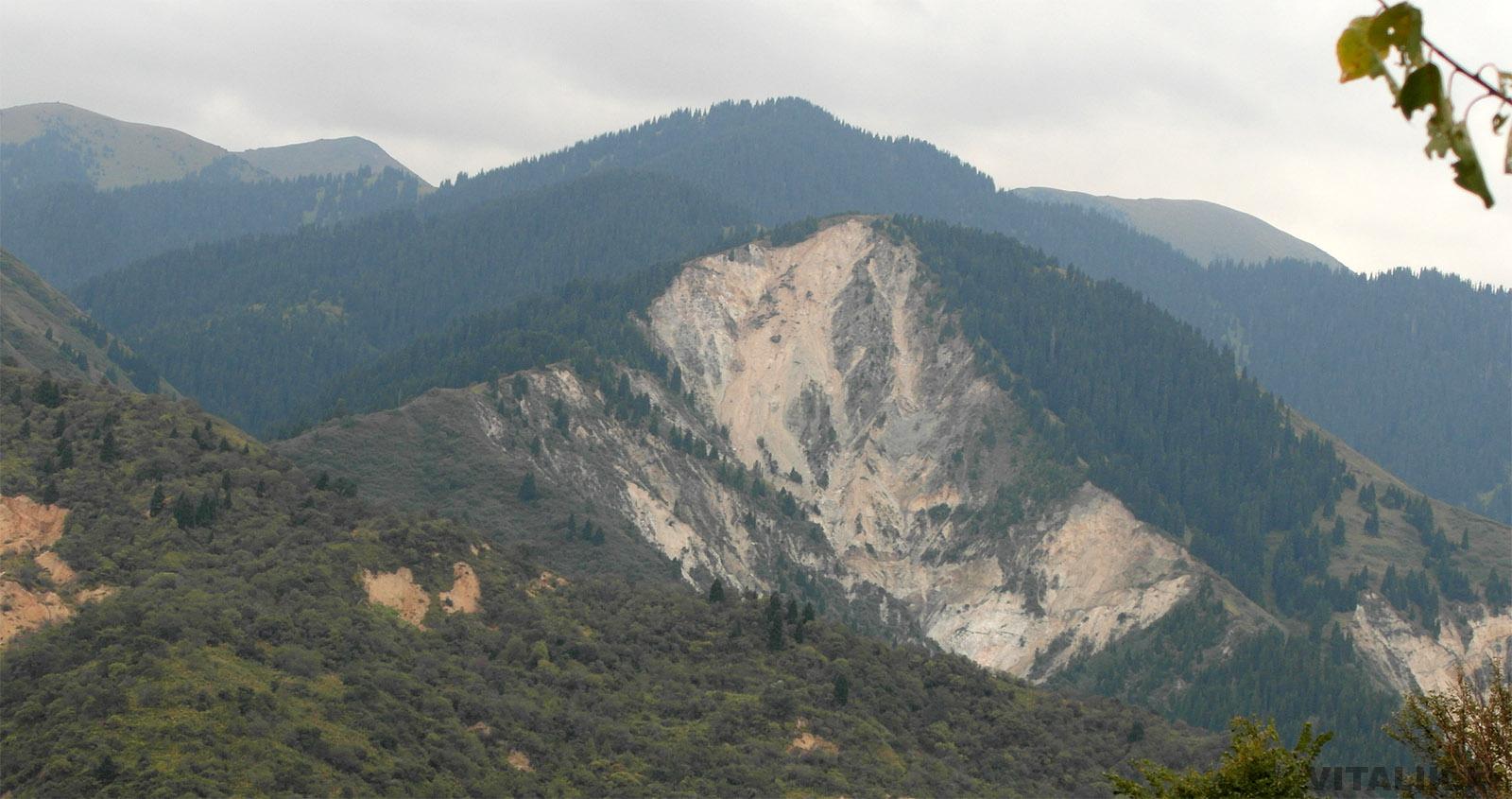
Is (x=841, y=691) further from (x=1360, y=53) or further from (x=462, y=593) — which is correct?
(x=1360, y=53)

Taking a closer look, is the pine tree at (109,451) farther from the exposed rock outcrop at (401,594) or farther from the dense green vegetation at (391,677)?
the exposed rock outcrop at (401,594)

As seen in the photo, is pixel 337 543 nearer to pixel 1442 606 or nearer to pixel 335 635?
pixel 335 635

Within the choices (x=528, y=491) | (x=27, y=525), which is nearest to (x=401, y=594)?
(x=27, y=525)

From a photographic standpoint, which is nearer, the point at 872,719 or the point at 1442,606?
the point at 872,719

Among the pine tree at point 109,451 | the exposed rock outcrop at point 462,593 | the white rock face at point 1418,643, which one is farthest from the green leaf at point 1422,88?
the white rock face at point 1418,643

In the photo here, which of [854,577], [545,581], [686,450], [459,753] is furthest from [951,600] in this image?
[459,753]

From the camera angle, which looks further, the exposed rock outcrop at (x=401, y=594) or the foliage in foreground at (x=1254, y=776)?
the exposed rock outcrop at (x=401, y=594)
